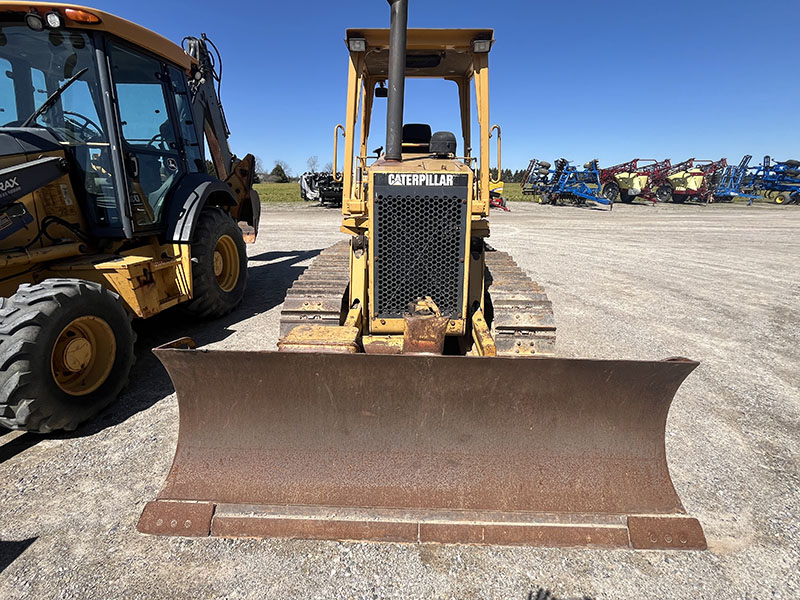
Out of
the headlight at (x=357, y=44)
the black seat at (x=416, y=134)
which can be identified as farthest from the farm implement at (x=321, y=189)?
the headlight at (x=357, y=44)

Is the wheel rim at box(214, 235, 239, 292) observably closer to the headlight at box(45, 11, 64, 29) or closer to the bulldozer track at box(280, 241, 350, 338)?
the bulldozer track at box(280, 241, 350, 338)

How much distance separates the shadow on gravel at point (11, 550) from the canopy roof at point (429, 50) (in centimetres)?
384

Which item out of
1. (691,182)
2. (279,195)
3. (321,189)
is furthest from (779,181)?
(279,195)

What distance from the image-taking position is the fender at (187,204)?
4.62 m

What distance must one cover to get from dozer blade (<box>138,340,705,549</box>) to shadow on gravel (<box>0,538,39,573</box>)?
542mm

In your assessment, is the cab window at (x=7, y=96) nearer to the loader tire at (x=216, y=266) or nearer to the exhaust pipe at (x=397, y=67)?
the loader tire at (x=216, y=266)

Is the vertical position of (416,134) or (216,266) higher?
(416,134)

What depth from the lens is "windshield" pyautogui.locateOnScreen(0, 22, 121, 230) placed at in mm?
3768

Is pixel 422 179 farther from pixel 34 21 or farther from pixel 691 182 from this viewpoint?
pixel 691 182

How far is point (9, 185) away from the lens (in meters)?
3.28

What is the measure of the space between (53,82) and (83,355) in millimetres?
2602

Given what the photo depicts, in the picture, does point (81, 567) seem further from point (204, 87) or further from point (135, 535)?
point (204, 87)

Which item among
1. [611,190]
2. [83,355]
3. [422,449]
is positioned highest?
[611,190]

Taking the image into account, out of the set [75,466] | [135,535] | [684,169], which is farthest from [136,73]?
[684,169]
